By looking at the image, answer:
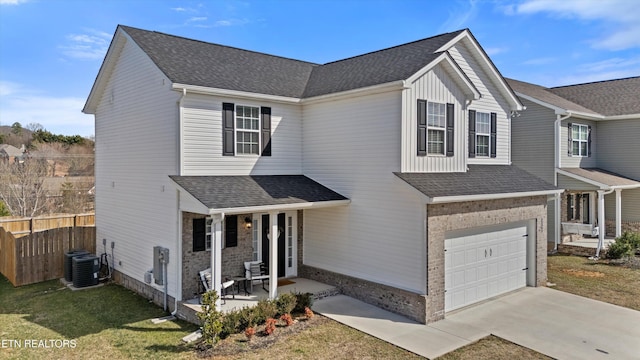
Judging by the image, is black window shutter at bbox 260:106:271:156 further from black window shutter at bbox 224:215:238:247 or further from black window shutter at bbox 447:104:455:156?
black window shutter at bbox 447:104:455:156

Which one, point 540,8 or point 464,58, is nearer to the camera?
point 464,58

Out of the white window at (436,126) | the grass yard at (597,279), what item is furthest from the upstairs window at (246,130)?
the grass yard at (597,279)

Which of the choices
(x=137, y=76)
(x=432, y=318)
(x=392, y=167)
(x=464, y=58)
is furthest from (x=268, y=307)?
(x=464, y=58)

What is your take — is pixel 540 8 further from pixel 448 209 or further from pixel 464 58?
pixel 448 209

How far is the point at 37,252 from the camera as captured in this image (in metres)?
13.9

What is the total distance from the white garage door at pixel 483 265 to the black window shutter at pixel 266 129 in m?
5.98

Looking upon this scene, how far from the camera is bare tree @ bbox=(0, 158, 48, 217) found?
23.8 metres

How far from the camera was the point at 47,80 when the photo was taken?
29.6 metres

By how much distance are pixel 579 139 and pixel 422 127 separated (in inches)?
538

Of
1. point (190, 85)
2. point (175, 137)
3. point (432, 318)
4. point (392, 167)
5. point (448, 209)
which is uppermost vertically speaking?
point (190, 85)

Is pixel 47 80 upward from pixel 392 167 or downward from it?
upward

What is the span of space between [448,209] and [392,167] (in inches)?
71.7

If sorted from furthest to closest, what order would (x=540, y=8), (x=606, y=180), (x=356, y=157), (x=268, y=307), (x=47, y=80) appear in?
(x=47, y=80), (x=606, y=180), (x=540, y=8), (x=356, y=157), (x=268, y=307)

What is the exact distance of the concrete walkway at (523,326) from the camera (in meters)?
8.48
